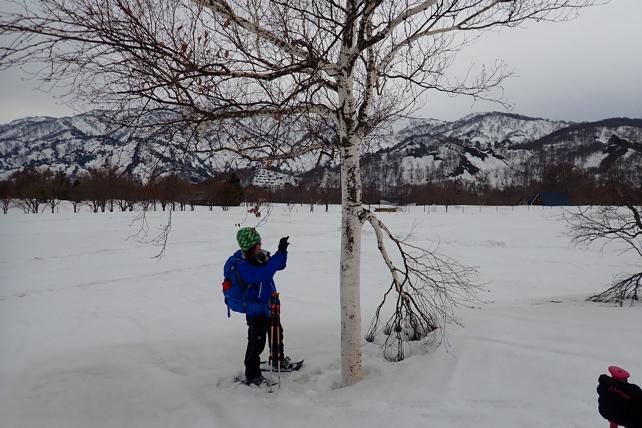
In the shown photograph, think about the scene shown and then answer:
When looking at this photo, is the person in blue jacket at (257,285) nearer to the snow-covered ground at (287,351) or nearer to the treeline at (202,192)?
the snow-covered ground at (287,351)

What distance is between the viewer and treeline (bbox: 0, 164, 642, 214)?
571 centimetres

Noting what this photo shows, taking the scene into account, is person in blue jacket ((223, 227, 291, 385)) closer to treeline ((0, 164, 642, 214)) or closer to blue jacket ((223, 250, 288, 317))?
blue jacket ((223, 250, 288, 317))

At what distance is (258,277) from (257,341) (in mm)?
908

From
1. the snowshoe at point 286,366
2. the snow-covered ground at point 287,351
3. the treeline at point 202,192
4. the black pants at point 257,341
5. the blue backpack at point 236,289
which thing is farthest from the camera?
the treeline at point 202,192

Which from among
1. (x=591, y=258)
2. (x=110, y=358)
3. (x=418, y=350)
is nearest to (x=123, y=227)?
(x=110, y=358)

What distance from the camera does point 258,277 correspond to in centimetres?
443

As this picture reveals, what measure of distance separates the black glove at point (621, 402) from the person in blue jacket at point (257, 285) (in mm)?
3079

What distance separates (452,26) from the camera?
4.71m

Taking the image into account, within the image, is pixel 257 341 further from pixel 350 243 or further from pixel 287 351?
pixel 350 243

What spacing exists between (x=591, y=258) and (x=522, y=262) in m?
4.72

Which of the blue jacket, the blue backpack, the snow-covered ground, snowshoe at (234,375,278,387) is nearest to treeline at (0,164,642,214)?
the blue jacket

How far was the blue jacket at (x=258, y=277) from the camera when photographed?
4.41 meters

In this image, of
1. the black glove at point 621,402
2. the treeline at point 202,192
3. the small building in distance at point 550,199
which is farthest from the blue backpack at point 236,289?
the small building in distance at point 550,199

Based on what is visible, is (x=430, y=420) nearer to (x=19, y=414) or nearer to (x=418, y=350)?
(x=418, y=350)
